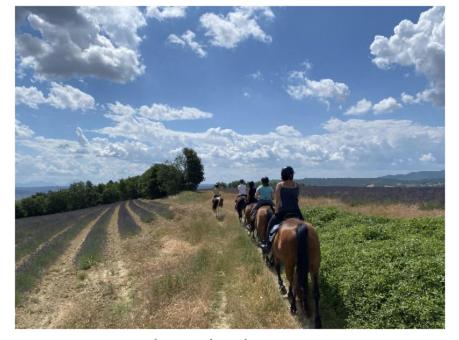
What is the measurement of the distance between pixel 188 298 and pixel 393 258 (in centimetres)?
486

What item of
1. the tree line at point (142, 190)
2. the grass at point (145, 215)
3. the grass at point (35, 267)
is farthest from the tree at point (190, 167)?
the grass at point (35, 267)

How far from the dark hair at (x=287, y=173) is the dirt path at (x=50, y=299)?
6.31 metres

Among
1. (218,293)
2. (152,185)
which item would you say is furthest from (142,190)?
(218,293)

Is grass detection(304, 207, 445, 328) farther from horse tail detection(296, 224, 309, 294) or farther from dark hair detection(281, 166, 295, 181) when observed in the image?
dark hair detection(281, 166, 295, 181)

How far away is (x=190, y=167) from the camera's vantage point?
83.6 metres

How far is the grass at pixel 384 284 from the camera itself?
5.62m

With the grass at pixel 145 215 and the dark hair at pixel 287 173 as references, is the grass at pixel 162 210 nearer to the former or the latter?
the grass at pixel 145 215

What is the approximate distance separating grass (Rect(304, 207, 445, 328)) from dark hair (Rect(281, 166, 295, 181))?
96.2 inches

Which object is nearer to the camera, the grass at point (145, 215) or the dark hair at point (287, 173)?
the dark hair at point (287, 173)

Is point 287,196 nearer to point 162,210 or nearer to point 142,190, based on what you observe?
Result: point 162,210

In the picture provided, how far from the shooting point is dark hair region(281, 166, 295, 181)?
8.35 m

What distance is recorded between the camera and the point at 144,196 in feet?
326

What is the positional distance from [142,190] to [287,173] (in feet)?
309

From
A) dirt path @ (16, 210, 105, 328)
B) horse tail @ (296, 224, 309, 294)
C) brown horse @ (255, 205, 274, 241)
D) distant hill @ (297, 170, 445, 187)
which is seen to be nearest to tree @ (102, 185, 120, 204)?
distant hill @ (297, 170, 445, 187)
